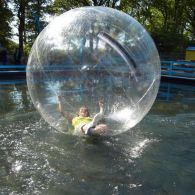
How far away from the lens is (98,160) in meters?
5.50

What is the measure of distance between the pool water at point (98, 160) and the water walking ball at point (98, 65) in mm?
608

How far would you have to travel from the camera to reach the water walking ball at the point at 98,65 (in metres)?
5.34

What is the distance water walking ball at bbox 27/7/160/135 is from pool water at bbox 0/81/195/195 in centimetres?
61

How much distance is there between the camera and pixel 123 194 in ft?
14.2

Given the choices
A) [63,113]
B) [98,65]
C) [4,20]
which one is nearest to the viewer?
[98,65]

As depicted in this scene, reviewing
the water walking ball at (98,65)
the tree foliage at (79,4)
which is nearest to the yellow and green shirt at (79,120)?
the water walking ball at (98,65)

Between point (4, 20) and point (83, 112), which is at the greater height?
point (4, 20)

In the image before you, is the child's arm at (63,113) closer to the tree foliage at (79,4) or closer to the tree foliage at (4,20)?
the tree foliage at (79,4)

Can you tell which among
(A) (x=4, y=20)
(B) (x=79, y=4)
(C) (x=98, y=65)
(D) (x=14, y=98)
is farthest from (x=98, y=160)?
(B) (x=79, y=4)

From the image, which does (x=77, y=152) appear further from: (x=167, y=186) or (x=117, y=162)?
(x=167, y=186)

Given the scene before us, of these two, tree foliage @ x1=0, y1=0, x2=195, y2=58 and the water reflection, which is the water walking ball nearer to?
the water reflection

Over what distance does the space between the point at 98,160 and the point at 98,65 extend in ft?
4.78

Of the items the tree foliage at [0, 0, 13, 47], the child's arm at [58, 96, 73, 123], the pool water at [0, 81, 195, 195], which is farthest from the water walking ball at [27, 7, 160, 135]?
the tree foliage at [0, 0, 13, 47]

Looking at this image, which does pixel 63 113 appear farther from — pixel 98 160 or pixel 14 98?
pixel 14 98
